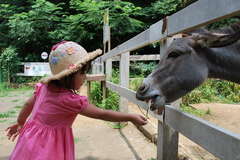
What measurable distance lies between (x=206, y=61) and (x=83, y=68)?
3.51 feet

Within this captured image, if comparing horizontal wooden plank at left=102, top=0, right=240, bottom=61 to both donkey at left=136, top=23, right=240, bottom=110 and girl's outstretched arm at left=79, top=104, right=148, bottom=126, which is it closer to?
donkey at left=136, top=23, right=240, bottom=110

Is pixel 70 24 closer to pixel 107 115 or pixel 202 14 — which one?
pixel 107 115

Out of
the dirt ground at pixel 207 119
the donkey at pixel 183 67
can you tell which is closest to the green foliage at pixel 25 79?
the dirt ground at pixel 207 119

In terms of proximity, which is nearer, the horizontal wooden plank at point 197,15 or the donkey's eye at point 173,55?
the horizontal wooden plank at point 197,15

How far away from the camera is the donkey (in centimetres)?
173

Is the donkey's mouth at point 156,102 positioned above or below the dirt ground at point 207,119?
above

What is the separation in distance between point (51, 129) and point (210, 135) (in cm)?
121

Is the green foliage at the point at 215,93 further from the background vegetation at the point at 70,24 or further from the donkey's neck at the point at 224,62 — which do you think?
the donkey's neck at the point at 224,62

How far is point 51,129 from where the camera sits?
1.75 meters

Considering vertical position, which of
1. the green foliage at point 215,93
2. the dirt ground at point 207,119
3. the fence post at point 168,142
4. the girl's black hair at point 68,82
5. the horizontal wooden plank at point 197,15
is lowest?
the dirt ground at point 207,119

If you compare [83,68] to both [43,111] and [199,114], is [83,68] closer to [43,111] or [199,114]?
[43,111]

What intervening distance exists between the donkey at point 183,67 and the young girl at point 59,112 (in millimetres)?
297

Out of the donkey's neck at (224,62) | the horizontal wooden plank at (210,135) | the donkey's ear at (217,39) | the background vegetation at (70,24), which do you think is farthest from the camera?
the background vegetation at (70,24)

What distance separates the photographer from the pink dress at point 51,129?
1.69m
